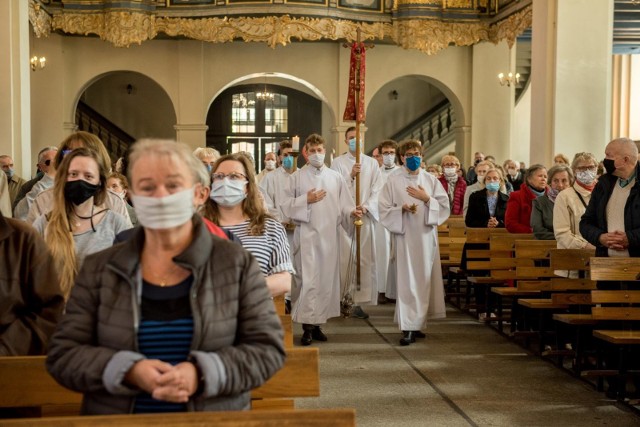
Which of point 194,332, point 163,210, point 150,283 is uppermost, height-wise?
point 163,210

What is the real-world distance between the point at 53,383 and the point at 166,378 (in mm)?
1199

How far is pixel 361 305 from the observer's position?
40.6ft

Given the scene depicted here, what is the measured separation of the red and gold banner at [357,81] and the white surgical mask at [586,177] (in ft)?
8.79

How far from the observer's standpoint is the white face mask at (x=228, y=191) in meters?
5.55

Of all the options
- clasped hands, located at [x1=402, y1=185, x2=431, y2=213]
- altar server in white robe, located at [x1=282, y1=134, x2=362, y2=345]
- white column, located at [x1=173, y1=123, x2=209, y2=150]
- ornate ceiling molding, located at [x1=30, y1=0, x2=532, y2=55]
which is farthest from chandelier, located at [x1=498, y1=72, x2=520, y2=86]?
clasped hands, located at [x1=402, y1=185, x2=431, y2=213]

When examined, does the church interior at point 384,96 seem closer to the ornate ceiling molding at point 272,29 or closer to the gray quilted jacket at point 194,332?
the ornate ceiling molding at point 272,29

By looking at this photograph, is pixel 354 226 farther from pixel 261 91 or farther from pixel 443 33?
pixel 261 91

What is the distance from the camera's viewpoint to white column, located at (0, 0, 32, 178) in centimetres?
1611

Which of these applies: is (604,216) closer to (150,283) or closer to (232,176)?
(232,176)

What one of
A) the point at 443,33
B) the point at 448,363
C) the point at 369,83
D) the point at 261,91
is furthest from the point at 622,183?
the point at 261,91

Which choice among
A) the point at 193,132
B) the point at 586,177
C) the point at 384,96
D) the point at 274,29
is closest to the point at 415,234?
the point at 586,177

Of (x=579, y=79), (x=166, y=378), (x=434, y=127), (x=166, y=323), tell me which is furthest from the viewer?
(x=434, y=127)

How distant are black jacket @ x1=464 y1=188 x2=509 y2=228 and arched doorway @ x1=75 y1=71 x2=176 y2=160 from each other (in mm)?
16706

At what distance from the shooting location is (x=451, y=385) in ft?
25.6
